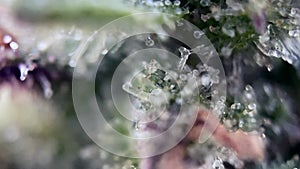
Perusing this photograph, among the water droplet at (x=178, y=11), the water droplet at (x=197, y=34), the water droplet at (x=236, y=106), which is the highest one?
the water droplet at (x=178, y=11)

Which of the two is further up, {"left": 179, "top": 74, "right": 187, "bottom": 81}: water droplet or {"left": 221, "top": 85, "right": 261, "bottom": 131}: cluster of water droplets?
{"left": 179, "top": 74, "right": 187, "bottom": 81}: water droplet

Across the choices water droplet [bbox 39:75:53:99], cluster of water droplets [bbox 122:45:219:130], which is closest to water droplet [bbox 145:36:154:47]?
cluster of water droplets [bbox 122:45:219:130]

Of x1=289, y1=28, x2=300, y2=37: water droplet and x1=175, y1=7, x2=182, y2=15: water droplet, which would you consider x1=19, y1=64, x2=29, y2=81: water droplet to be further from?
x1=289, y1=28, x2=300, y2=37: water droplet

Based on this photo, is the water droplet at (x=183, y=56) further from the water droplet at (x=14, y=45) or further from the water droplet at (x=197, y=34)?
the water droplet at (x=14, y=45)

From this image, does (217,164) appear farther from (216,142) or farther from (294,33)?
(294,33)

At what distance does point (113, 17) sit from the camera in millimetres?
715

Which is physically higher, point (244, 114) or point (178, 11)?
point (178, 11)

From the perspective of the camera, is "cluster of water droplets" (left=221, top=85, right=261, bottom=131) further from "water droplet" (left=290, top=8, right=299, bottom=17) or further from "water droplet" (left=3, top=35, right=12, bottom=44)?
"water droplet" (left=3, top=35, right=12, bottom=44)

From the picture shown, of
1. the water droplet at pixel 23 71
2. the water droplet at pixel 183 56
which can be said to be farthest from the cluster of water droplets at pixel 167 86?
the water droplet at pixel 23 71

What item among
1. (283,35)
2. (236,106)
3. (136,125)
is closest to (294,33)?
(283,35)

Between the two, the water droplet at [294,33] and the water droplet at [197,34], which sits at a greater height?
the water droplet at [197,34]

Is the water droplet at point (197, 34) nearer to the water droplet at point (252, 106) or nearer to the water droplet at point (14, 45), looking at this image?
the water droplet at point (252, 106)

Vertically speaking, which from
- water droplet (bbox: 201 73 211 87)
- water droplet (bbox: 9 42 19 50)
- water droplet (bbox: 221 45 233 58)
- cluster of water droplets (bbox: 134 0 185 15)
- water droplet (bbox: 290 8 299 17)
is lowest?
water droplet (bbox: 201 73 211 87)

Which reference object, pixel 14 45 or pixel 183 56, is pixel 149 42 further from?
pixel 14 45
